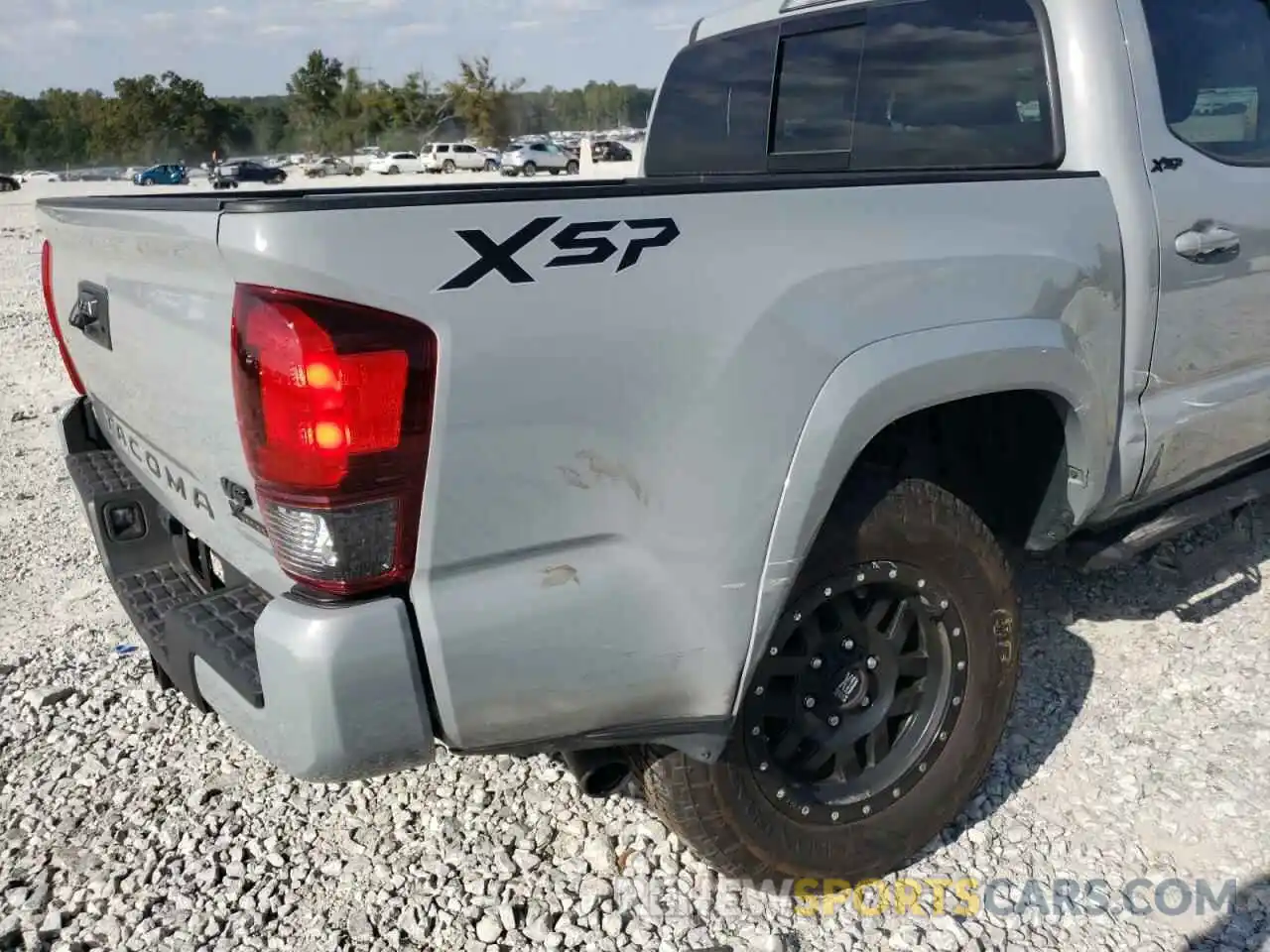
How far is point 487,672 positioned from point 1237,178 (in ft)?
8.11

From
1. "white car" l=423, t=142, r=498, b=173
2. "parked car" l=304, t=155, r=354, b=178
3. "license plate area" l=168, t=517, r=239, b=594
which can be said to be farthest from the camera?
"parked car" l=304, t=155, r=354, b=178

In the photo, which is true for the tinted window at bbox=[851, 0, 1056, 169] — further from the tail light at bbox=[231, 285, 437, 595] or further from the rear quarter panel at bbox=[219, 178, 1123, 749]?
the tail light at bbox=[231, 285, 437, 595]

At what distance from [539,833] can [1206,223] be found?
91.5 inches

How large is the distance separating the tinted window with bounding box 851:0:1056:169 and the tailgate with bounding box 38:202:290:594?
6.90ft

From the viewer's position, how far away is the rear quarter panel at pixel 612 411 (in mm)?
1715

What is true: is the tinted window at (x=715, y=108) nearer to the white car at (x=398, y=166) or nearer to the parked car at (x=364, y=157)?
the white car at (x=398, y=166)

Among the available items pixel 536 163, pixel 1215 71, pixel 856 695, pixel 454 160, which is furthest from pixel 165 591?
pixel 454 160

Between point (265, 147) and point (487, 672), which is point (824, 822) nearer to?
point (487, 672)

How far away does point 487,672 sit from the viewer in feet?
6.11

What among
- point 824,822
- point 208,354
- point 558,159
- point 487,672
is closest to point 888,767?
point 824,822

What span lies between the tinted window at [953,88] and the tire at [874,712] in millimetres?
1127

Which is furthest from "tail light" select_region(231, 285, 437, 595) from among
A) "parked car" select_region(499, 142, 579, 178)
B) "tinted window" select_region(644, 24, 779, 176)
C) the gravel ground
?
"parked car" select_region(499, 142, 579, 178)

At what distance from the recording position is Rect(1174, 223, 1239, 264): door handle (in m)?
2.78

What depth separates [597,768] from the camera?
85.8 inches
